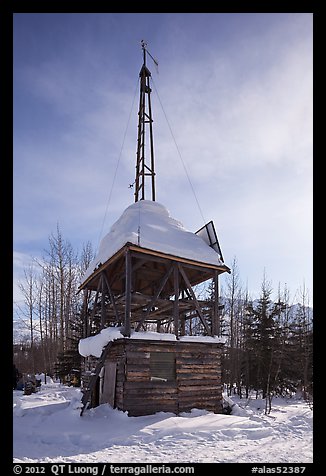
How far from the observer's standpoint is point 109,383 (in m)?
12.7

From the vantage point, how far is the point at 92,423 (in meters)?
11.1

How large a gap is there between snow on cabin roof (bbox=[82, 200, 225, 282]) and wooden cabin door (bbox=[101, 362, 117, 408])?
410 cm

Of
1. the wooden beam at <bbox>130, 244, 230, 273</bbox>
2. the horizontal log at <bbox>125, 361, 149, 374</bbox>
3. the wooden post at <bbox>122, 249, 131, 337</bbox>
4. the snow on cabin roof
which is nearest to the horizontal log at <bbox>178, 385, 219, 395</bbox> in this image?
the horizontal log at <bbox>125, 361, 149, 374</bbox>

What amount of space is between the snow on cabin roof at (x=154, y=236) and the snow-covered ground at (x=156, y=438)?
570 cm

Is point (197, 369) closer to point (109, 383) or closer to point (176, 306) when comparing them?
point (176, 306)

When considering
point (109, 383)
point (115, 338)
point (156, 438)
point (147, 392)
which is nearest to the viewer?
point (156, 438)

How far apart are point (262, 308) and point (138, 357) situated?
1742cm

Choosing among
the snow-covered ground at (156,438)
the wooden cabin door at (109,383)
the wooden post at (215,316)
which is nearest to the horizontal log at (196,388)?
the snow-covered ground at (156,438)

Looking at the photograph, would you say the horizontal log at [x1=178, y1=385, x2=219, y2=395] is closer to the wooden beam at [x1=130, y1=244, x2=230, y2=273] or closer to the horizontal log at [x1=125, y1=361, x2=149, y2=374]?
the horizontal log at [x1=125, y1=361, x2=149, y2=374]

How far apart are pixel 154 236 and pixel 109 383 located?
5.61 meters

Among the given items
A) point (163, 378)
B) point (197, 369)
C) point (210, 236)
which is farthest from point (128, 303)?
point (210, 236)

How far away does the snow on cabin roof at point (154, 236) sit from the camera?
13.4 metres
